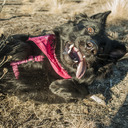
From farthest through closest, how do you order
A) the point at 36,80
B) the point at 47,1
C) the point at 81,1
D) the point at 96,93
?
the point at 81,1
the point at 47,1
the point at 96,93
the point at 36,80

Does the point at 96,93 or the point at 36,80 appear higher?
the point at 36,80

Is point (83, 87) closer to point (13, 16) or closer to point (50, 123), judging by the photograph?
point (50, 123)

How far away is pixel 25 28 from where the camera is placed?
4305mm

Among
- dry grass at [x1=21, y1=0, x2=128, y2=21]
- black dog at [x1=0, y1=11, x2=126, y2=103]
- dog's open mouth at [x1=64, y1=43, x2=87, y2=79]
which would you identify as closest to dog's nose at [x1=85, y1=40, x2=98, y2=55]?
black dog at [x1=0, y1=11, x2=126, y2=103]

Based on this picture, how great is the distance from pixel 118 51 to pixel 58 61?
37.0 inches

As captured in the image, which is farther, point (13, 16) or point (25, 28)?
point (13, 16)

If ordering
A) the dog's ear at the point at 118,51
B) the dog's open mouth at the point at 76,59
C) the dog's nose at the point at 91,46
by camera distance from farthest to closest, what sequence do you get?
the dog's ear at the point at 118,51 → the dog's open mouth at the point at 76,59 → the dog's nose at the point at 91,46

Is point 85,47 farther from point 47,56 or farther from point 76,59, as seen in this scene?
point 47,56

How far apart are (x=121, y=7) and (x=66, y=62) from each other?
409 centimetres

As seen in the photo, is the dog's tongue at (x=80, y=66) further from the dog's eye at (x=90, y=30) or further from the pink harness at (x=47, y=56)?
the dog's eye at (x=90, y=30)

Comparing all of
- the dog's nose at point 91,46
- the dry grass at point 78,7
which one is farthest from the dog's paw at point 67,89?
the dry grass at point 78,7

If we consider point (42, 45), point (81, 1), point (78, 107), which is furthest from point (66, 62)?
point (81, 1)

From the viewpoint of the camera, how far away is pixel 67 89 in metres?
2.38

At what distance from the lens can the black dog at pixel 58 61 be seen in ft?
7.53
